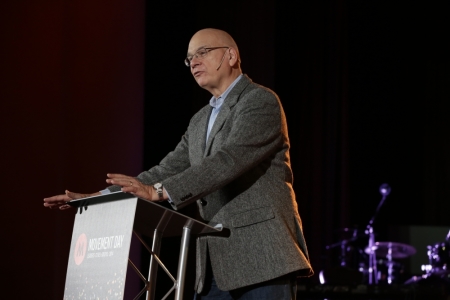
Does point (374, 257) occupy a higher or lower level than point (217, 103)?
lower

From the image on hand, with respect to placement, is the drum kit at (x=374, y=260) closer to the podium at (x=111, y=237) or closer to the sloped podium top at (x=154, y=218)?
the sloped podium top at (x=154, y=218)

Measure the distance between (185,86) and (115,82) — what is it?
2.41 feet

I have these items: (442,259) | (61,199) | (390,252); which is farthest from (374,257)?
(61,199)

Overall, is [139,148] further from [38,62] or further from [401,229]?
[401,229]

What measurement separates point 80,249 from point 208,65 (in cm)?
87

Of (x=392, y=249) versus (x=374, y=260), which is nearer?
(x=392, y=249)

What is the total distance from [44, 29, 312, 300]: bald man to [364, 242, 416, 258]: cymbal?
241 inches

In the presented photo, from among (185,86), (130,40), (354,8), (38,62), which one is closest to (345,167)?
(354,8)

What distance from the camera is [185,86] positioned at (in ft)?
16.7

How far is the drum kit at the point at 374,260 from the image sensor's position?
6.74 meters

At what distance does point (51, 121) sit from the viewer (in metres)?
4.03

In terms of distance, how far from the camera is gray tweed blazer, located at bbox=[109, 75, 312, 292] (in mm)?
2176

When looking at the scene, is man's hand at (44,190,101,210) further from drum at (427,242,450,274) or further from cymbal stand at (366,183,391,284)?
cymbal stand at (366,183,391,284)

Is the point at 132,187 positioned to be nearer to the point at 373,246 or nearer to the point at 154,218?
the point at 154,218
